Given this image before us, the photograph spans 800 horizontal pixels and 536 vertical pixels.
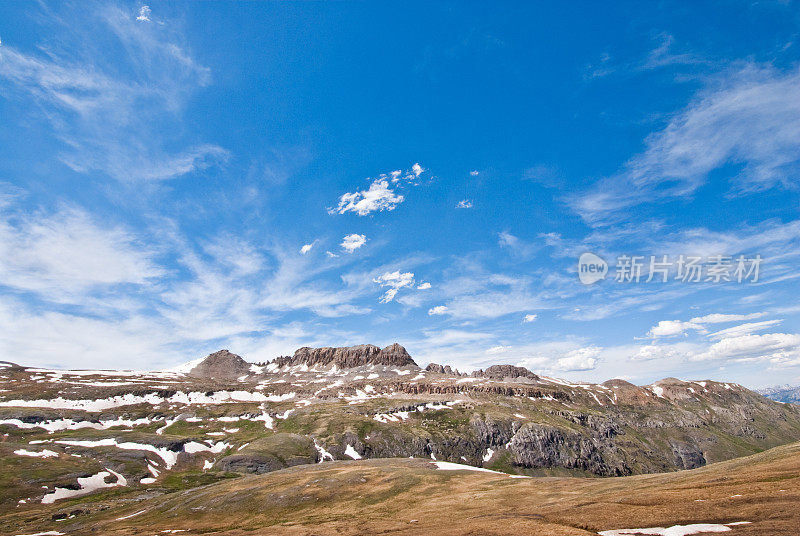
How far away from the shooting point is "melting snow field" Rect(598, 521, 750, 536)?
3225cm

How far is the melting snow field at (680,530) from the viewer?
32.2 m

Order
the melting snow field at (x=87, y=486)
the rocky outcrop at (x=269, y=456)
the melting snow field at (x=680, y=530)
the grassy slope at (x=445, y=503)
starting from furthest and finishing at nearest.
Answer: the rocky outcrop at (x=269, y=456), the melting snow field at (x=87, y=486), the grassy slope at (x=445, y=503), the melting snow field at (x=680, y=530)

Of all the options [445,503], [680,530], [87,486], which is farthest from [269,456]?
[680,530]

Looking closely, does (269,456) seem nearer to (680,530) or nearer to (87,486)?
(87,486)

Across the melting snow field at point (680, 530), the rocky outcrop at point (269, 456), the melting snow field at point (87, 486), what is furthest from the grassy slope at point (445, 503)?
the rocky outcrop at point (269, 456)

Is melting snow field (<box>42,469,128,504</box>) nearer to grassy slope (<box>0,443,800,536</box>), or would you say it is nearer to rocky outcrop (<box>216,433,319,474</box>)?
grassy slope (<box>0,443,800,536</box>)

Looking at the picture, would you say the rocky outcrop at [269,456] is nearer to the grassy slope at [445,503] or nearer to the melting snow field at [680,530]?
the grassy slope at [445,503]

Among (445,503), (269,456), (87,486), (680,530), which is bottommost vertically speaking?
(87,486)

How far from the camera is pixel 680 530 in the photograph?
33594 mm

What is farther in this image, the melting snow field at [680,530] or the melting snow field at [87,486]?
the melting snow field at [87,486]

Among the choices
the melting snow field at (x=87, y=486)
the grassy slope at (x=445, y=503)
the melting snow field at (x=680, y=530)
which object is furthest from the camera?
Answer: the melting snow field at (x=87, y=486)

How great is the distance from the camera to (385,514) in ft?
226

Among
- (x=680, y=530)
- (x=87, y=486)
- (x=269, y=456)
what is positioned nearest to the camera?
(x=680, y=530)

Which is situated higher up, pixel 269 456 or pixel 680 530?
pixel 680 530
